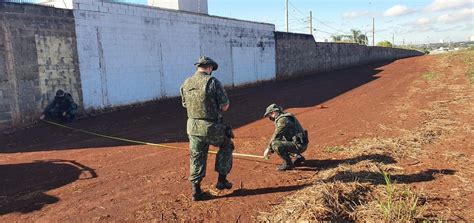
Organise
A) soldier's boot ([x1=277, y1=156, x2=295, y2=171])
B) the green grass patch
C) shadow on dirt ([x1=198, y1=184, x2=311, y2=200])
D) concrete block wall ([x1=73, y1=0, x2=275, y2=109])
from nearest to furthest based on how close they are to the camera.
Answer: shadow on dirt ([x1=198, y1=184, x2=311, y2=200])
soldier's boot ([x1=277, y1=156, x2=295, y2=171])
the green grass patch
concrete block wall ([x1=73, y1=0, x2=275, y2=109])

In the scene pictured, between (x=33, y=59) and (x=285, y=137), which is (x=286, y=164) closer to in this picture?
(x=285, y=137)

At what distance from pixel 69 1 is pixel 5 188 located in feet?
25.2

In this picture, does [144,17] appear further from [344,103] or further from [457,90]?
[457,90]

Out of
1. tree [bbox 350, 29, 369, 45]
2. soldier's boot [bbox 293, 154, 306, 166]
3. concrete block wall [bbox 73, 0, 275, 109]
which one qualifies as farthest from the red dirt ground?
tree [bbox 350, 29, 369, 45]

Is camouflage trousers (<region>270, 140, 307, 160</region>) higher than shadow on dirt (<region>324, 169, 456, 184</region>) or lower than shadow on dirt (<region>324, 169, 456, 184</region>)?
higher

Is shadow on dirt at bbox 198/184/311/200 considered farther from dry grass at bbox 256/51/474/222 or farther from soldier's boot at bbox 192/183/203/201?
dry grass at bbox 256/51/474/222

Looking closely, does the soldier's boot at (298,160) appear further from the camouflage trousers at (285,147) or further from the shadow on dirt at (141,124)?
the shadow on dirt at (141,124)

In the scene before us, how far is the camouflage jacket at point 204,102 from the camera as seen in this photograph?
4.82 m

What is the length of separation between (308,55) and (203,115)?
82.5ft

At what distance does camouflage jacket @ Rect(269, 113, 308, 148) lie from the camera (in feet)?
19.1

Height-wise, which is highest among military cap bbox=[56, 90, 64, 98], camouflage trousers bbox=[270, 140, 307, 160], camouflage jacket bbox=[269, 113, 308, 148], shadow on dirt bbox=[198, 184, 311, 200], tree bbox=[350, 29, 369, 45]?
tree bbox=[350, 29, 369, 45]

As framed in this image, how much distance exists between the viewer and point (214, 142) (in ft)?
16.1

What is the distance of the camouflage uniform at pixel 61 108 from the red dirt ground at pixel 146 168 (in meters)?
0.38

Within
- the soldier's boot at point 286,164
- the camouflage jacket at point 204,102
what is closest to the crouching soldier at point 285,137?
the soldier's boot at point 286,164
